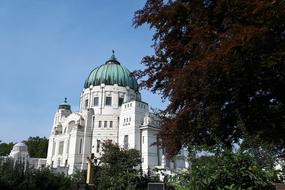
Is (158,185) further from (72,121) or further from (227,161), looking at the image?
(72,121)

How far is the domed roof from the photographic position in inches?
3049

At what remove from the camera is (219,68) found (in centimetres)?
1128

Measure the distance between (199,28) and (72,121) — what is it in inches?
2649

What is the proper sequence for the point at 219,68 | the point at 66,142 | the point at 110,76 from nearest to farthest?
the point at 219,68 < the point at 66,142 < the point at 110,76

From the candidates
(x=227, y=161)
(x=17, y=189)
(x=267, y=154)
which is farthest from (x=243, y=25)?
(x=17, y=189)

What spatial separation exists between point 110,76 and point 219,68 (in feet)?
222

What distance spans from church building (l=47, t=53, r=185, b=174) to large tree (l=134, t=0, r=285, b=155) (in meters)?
48.6

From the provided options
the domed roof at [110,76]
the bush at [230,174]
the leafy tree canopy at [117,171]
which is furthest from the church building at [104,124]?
the bush at [230,174]

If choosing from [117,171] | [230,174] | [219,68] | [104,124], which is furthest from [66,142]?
[230,174]

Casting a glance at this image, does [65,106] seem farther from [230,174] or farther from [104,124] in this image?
[230,174]

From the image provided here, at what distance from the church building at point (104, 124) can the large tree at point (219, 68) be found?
48602 millimetres

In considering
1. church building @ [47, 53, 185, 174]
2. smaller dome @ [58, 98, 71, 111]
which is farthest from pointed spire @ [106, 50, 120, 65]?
smaller dome @ [58, 98, 71, 111]

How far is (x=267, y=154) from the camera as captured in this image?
8.01 m

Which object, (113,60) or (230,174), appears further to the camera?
(113,60)
